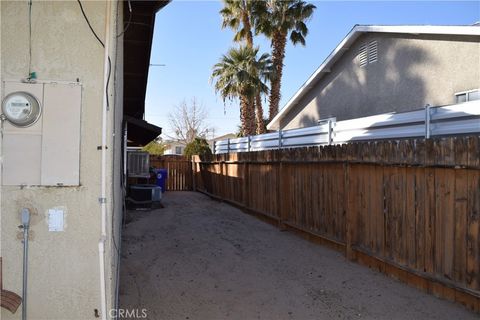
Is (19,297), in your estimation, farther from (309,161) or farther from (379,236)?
(309,161)

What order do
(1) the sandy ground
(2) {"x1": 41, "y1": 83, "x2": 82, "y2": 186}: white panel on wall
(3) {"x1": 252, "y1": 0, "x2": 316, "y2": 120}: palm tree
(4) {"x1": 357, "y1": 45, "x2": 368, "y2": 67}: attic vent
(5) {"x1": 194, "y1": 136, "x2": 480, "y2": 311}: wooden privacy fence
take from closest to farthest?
1. (2) {"x1": 41, "y1": 83, "x2": 82, "y2": 186}: white panel on wall
2. (5) {"x1": 194, "y1": 136, "x2": 480, "y2": 311}: wooden privacy fence
3. (1) the sandy ground
4. (4) {"x1": 357, "y1": 45, "x2": 368, "y2": 67}: attic vent
5. (3) {"x1": 252, "y1": 0, "x2": 316, "y2": 120}: palm tree

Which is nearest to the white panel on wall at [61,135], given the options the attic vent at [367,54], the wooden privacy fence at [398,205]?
the wooden privacy fence at [398,205]

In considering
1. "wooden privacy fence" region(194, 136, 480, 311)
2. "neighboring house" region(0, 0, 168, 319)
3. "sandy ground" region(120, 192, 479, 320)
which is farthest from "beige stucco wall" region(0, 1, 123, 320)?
"wooden privacy fence" region(194, 136, 480, 311)

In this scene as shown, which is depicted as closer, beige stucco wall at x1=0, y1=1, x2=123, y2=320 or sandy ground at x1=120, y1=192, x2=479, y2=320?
beige stucco wall at x1=0, y1=1, x2=123, y2=320

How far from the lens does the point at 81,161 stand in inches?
142

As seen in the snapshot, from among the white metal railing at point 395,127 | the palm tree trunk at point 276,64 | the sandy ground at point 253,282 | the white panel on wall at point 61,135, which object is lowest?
the sandy ground at point 253,282

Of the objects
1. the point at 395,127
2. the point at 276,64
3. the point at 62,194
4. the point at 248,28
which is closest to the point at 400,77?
the point at 395,127

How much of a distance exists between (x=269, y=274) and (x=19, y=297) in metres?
3.78

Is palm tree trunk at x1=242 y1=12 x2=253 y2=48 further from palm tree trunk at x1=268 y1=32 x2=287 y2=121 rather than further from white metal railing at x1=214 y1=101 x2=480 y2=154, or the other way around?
white metal railing at x1=214 y1=101 x2=480 y2=154

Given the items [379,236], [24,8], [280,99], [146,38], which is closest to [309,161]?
[379,236]

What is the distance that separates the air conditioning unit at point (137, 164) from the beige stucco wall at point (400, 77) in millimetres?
6532

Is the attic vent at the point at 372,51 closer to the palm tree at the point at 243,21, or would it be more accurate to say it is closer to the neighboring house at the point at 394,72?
the neighboring house at the point at 394,72

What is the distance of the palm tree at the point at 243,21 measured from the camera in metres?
22.1

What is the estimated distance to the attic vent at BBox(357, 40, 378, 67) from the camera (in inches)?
496
